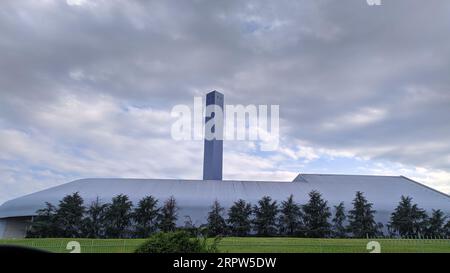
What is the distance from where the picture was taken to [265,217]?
22.2 metres

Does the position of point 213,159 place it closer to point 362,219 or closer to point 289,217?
point 289,217

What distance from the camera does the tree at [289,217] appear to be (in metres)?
21.8

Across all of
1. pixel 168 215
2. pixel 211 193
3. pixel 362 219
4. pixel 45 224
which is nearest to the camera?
pixel 45 224

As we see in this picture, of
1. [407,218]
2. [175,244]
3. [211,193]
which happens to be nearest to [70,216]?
[211,193]

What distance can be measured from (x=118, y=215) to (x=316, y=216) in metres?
12.5

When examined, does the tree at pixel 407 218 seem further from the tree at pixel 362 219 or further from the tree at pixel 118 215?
the tree at pixel 118 215

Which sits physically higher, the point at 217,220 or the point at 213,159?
the point at 213,159

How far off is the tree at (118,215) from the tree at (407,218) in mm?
16491

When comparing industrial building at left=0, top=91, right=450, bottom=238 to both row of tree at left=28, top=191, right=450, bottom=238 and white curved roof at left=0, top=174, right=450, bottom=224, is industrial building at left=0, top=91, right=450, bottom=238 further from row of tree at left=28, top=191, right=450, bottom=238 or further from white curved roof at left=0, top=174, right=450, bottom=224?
row of tree at left=28, top=191, right=450, bottom=238

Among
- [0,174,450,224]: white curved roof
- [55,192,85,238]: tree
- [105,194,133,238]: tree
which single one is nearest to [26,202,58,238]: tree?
[55,192,85,238]: tree

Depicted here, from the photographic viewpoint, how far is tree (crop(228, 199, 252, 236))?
21.2m

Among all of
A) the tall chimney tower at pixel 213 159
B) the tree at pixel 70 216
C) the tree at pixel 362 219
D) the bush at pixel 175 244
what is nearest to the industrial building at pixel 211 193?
the tree at pixel 362 219

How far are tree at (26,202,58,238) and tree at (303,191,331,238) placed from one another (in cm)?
1436
